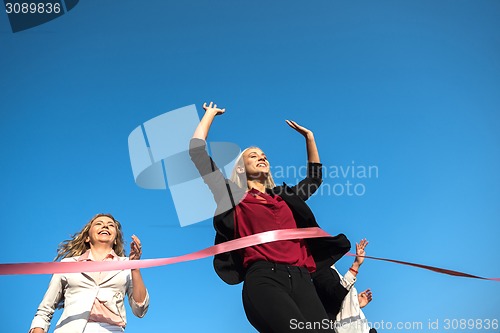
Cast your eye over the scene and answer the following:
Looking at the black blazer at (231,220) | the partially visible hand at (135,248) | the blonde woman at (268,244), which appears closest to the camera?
the blonde woman at (268,244)

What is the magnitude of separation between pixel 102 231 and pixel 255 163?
1.97 metres

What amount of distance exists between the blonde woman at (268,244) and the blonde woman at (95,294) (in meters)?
0.97

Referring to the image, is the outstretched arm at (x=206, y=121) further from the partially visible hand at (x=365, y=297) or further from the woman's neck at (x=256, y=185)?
the partially visible hand at (x=365, y=297)

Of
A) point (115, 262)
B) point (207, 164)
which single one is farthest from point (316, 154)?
point (115, 262)

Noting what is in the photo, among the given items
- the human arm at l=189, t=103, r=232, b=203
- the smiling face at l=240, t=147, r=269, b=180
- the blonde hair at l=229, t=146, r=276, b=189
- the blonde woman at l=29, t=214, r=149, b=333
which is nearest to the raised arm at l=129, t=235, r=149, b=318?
the blonde woman at l=29, t=214, r=149, b=333

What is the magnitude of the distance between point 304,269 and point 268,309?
0.70 m

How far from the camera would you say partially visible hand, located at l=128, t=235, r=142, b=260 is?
4.88 meters

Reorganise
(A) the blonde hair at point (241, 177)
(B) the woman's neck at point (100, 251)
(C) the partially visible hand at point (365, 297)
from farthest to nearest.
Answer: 1. (C) the partially visible hand at point (365, 297)
2. (B) the woman's neck at point (100, 251)
3. (A) the blonde hair at point (241, 177)

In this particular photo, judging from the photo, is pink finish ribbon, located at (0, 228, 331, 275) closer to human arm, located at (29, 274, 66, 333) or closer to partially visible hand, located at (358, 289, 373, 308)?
human arm, located at (29, 274, 66, 333)

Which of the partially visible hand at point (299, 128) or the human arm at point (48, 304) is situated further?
the partially visible hand at point (299, 128)

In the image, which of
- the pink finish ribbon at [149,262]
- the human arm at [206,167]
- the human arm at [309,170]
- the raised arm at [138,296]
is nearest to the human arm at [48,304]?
the pink finish ribbon at [149,262]

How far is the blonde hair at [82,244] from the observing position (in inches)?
227

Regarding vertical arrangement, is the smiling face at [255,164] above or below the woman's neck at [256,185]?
above

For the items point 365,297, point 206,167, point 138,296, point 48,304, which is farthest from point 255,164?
point 365,297
